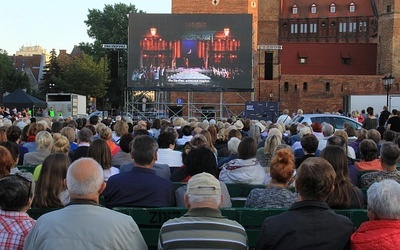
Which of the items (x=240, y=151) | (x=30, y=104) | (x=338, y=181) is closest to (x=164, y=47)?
(x=30, y=104)

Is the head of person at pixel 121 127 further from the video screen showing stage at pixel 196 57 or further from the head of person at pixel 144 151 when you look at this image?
the video screen showing stage at pixel 196 57

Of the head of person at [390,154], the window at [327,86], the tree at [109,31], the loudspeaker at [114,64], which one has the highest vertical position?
the tree at [109,31]

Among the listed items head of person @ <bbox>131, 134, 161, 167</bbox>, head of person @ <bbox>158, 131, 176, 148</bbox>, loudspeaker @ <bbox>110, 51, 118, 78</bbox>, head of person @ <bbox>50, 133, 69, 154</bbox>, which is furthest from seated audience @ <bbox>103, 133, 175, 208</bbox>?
loudspeaker @ <bbox>110, 51, 118, 78</bbox>

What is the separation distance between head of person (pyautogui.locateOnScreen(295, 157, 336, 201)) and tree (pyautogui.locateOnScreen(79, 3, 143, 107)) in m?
58.7

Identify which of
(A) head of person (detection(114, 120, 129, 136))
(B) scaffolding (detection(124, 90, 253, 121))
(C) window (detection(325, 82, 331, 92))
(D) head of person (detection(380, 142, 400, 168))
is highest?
(C) window (detection(325, 82, 331, 92))

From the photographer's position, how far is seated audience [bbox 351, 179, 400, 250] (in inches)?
140

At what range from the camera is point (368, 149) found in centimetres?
748

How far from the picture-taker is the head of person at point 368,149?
7454 millimetres

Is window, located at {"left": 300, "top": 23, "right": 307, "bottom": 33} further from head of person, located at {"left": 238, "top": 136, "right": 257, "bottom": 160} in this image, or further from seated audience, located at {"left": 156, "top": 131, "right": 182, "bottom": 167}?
head of person, located at {"left": 238, "top": 136, "right": 257, "bottom": 160}

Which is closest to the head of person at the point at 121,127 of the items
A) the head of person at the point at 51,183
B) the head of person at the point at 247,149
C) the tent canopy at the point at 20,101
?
the head of person at the point at 247,149

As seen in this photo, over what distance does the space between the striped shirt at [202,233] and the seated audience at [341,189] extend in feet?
4.89

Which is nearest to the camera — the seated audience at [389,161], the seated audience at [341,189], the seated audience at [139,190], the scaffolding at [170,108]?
the seated audience at [341,189]

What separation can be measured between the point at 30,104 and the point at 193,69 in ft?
38.6

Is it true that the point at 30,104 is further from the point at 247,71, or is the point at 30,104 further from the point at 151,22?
the point at 247,71
